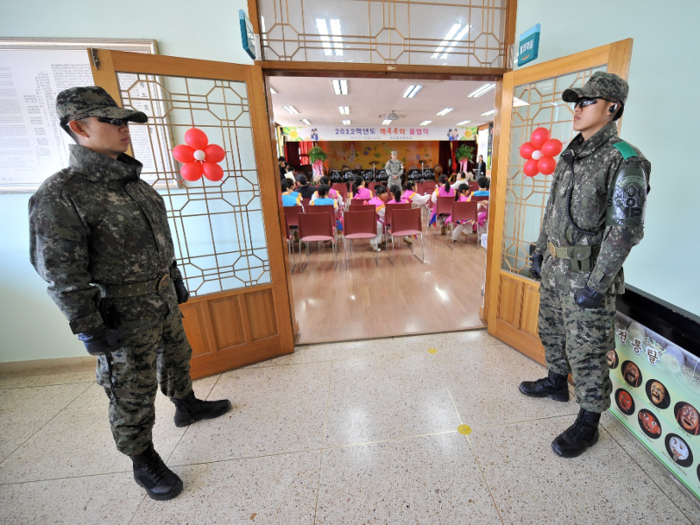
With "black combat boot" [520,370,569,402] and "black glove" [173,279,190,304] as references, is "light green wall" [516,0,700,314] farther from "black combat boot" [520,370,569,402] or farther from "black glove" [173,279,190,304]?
"black glove" [173,279,190,304]

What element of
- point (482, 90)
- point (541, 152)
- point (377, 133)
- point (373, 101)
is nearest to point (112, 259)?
point (541, 152)

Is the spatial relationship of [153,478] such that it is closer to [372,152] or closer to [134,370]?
[134,370]

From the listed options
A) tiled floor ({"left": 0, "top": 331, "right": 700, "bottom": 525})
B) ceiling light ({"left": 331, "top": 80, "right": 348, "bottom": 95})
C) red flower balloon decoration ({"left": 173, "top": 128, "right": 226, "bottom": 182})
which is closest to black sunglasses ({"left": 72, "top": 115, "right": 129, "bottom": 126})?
red flower balloon decoration ({"left": 173, "top": 128, "right": 226, "bottom": 182})

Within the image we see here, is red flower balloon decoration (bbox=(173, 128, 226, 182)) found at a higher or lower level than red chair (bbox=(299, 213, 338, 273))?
higher

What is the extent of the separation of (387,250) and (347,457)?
3.93 m

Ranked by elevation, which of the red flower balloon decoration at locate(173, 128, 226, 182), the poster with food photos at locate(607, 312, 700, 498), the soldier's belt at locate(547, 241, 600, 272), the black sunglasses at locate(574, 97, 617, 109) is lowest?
the poster with food photos at locate(607, 312, 700, 498)

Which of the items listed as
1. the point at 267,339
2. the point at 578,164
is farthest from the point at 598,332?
the point at 267,339

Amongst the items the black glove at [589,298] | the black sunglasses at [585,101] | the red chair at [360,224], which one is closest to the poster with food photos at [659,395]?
the black glove at [589,298]

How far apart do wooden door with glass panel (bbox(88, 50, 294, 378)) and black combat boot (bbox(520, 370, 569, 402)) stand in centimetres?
172

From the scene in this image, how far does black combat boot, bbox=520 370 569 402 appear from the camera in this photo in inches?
71.0

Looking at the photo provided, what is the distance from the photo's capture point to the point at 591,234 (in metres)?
1.36

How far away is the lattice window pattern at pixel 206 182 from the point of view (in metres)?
1.98

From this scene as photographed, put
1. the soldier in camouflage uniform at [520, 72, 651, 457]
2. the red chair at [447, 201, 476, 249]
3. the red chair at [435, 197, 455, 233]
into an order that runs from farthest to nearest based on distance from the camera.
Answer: the red chair at [435, 197, 455, 233] < the red chair at [447, 201, 476, 249] < the soldier in camouflage uniform at [520, 72, 651, 457]

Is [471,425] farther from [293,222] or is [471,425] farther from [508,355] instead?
[293,222]
